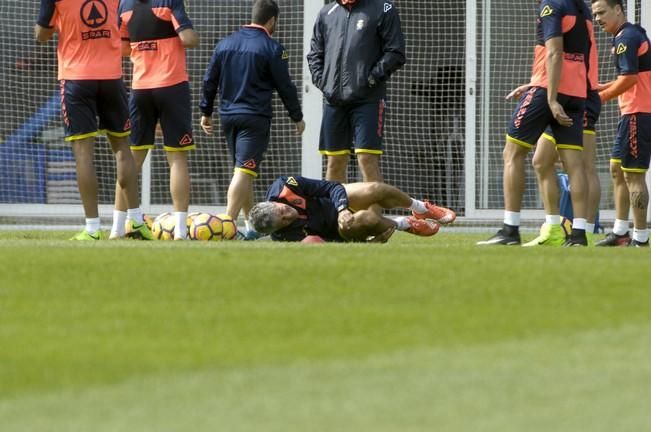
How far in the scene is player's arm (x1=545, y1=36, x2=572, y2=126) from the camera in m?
9.99

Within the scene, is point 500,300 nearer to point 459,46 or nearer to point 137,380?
point 137,380

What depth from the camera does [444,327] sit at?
5289 millimetres

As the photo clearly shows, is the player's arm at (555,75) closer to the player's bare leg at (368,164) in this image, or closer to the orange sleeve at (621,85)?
the player's bare leg at (368,164)

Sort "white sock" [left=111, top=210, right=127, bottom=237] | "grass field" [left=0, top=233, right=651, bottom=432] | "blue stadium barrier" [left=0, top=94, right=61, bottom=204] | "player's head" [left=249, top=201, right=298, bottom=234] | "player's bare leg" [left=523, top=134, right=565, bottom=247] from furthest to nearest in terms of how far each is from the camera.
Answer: "blue stadium barrier" [left=0, top=94, right=61, bottom=204] < "white sock" [left=111, top=210, right=127, bottom=237] < "player's bare leg" [left=523, top=134, right=565, bottom=247] < "player's head" [left=249, top=201, right=298, bottom=234] < "grass field" [left=0, top=233, right=651, bottom=432]

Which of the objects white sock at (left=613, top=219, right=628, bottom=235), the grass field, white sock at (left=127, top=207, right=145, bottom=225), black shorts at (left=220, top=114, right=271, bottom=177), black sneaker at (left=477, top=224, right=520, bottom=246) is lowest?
white sock at (left=613, top=219, right=628, bottom=235)

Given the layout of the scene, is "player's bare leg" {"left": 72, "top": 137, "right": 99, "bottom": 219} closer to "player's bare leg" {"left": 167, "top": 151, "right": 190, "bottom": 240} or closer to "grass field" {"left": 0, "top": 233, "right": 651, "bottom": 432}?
"player's bare leg" {"left": 167, "top": 151, "right": 190, "bottom": 240}

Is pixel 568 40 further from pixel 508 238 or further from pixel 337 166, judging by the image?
pixel 337 166

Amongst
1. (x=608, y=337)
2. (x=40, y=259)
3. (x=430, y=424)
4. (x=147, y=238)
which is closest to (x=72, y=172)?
(x=147, y=238)

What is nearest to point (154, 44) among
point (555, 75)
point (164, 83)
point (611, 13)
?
point (164, 83)

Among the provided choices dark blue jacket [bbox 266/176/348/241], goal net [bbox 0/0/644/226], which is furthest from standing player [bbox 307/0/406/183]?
goal net [bbox 0/0/644/226]

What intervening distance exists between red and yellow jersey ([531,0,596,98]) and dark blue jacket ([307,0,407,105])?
1227 mm

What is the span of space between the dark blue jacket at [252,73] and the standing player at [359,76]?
34 centimetres

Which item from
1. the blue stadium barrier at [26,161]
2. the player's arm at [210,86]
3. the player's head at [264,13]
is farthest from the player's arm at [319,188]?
the blue stadium barrier at [26,161]

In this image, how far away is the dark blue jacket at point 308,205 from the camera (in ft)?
33.3
